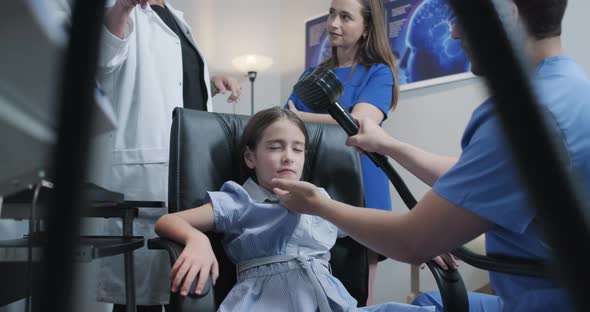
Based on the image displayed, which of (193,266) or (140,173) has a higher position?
(140,173)

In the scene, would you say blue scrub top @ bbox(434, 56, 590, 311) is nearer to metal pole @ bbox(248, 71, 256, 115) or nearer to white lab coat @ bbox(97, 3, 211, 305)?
white lab coat @ bbox(97, 3, 211, 305)

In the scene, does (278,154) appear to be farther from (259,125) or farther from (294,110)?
(294,110)

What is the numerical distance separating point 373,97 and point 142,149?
0.66 m

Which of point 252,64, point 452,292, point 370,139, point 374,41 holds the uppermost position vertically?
point 252,64

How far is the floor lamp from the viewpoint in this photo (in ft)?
9.75

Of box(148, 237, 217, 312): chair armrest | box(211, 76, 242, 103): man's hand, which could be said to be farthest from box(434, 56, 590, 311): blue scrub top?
box(211, 76, 242, 103): man's hand

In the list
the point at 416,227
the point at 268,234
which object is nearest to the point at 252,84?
the point at 268,234

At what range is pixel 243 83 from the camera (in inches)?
123

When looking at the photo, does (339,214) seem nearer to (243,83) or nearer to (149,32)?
(149,32)

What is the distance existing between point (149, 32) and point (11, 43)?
102 centimetres

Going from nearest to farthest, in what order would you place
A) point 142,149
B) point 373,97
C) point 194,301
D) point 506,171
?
point 506,171 → point 194,301 → point 142,149 → point 373,97

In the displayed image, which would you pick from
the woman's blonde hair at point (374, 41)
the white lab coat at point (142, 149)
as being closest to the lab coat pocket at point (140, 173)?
the white lab coat at point (142, 149)

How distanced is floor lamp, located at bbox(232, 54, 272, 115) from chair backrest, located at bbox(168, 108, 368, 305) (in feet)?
5.57

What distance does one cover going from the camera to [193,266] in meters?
0.81
